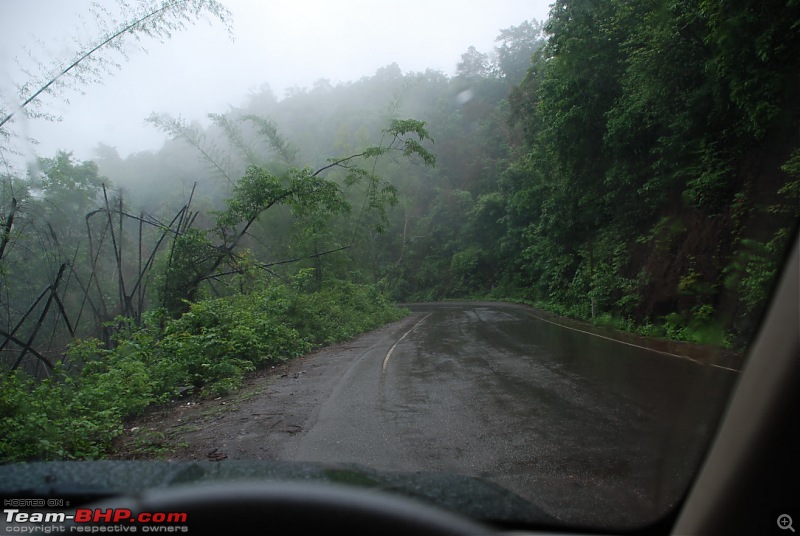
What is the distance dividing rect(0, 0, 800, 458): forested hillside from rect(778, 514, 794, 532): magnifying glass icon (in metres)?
1.03

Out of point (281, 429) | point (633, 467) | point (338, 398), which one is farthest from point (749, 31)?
point (281, 429)

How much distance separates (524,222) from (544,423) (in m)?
34.1

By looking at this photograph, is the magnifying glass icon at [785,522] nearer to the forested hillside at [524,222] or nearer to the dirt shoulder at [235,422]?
the forested hillside at [524,222]

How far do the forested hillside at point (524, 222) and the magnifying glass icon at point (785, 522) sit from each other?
3.39 feet

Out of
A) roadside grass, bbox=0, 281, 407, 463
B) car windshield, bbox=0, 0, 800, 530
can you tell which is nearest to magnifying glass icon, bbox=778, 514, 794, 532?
car windshield, bbox=0, 0, 800, 530

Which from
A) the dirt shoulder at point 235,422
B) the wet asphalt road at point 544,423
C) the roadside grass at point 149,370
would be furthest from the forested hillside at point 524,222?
the wet asphalt road at point 544,423

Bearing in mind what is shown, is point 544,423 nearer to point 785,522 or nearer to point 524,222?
point 785,522

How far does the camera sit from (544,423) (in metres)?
5.97

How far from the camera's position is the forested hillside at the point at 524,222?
8.90 m

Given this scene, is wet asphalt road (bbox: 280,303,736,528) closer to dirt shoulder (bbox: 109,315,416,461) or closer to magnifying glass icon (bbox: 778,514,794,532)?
dirt shoulder (bbox: 109,315,416,461)

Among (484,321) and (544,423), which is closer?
(544,423)

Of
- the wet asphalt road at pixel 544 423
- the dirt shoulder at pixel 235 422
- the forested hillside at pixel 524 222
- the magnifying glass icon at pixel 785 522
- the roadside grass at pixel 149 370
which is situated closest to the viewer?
the magnifying glass icon at pixel 785 522

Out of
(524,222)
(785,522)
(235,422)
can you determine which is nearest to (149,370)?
(235,422)

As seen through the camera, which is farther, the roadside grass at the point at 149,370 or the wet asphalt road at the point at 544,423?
the roadside grass at the point at 149,370
